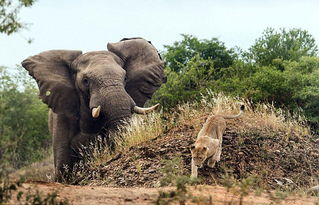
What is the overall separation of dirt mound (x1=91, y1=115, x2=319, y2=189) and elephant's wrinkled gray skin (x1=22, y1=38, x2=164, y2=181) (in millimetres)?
1521

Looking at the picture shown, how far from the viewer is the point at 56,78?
60.4 feet

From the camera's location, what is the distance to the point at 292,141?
1627cm

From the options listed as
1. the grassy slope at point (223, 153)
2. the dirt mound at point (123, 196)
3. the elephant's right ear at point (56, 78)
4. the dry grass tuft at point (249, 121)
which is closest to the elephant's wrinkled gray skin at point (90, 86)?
the elephant's right ear at point (56, 78)

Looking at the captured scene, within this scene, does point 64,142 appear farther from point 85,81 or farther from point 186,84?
point 186,84

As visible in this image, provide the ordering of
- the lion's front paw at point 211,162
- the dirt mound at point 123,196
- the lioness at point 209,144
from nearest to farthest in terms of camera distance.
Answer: the dirt mound at point 123,196, the lioness at point 209,144, the lion's front paw at point 211,162

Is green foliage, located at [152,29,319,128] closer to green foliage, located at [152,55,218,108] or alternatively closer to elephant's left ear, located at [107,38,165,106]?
green foliage, located at [152,55,218,108]

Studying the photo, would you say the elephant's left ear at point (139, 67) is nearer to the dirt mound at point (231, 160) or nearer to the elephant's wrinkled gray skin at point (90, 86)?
the elephant's wrinkled gray skin at point (90, 86)

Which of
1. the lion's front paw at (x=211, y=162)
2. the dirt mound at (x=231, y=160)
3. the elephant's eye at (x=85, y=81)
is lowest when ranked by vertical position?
the dirt mound at (x=231, y=160)

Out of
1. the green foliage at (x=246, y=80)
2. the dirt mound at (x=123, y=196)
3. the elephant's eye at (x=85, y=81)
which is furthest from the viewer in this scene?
the green foliage at (x=246, y=80)

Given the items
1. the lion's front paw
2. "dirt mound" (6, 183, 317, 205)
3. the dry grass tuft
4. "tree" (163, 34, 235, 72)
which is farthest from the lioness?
"tree" (163, 34, 235, 72)

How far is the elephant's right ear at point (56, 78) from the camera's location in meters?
18.1

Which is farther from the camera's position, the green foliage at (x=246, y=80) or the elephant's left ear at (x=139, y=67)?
the green foliage at (x=246, y=80)

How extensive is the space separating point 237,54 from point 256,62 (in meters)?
1.14

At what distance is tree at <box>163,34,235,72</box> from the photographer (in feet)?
96.8
